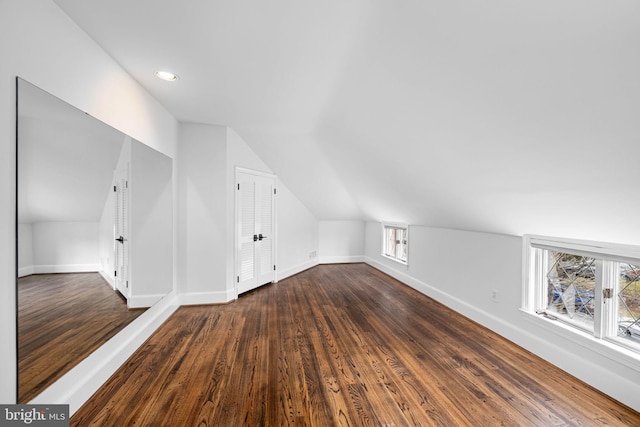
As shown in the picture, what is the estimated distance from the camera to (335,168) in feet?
13.7

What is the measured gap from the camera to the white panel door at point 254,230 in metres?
3.87

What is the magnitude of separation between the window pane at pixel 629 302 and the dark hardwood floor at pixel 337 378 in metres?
0.50

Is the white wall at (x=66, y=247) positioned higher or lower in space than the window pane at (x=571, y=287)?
higher

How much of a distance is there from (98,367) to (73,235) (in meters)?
0.96

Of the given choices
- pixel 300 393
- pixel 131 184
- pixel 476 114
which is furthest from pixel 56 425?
pixel 476 114

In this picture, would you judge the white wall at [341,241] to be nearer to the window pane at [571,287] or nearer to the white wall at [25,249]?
the window pane at [571,287]

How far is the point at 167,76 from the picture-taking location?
7.40 ft

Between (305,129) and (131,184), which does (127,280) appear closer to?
(131,184)

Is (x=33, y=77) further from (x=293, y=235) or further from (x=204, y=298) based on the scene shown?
(x=293, y=235)

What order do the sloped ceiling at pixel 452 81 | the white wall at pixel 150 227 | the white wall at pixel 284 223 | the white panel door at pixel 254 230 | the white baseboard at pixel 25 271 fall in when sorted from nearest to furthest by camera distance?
1. the sloped ceiling at pixel 452 81
2. the white baseboard at pixel 25 271
3. the white wall at pixel 150 227
4. the white wall at pixel 284 223
5. the white panel door at pixel 254 230

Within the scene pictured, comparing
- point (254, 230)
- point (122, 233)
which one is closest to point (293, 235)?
point (254, 230)

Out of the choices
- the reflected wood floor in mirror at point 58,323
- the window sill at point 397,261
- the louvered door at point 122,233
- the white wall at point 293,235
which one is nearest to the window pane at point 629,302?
the window sill at point 397,261

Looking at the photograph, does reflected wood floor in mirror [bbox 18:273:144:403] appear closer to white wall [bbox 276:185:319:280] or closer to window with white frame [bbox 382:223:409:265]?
white wall [bbox 276:185:319:280]

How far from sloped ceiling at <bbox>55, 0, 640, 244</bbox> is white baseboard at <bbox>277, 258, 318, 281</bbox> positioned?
2939mm
